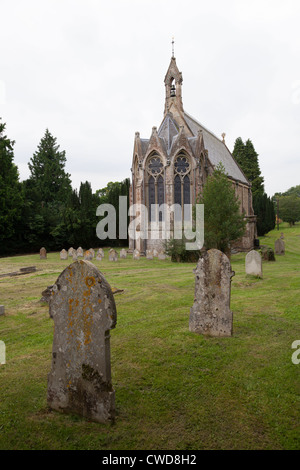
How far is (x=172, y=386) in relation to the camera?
3959 millimetres

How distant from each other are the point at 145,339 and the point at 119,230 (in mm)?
31539

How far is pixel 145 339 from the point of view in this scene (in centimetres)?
557

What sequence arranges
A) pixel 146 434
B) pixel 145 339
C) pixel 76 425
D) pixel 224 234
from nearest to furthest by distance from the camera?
pixel 146 434 → pixel 76 425 → pixel 145 339 → pixel 224 234

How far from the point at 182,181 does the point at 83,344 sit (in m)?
22.1

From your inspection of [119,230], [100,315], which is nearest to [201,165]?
[119,230]

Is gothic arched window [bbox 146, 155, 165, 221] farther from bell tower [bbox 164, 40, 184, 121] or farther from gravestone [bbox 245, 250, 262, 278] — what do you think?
gravestone [bbox 245, 250, 262, 278]

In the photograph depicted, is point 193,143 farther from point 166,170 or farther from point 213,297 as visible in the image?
point 213,297

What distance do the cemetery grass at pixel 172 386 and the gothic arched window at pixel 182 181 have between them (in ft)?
58.4

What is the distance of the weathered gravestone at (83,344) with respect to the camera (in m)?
3.37

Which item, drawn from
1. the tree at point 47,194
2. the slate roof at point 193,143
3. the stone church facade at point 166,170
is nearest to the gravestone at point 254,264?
the stone church facade at point 166,170

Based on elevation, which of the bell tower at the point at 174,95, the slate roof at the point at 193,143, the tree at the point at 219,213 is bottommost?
the tree at the point at 219,213

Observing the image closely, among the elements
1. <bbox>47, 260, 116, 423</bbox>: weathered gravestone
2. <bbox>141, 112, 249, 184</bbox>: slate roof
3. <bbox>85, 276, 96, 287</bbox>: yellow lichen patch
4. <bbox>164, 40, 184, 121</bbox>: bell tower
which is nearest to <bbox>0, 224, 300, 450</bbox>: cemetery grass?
<bbox>47, 260, 116, 423</bbox>: weathered gravestone

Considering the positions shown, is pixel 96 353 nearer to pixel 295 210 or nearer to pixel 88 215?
pixel 88 215

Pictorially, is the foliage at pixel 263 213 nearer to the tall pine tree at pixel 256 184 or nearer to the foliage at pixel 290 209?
the tall pine tree at pixel 256 184
